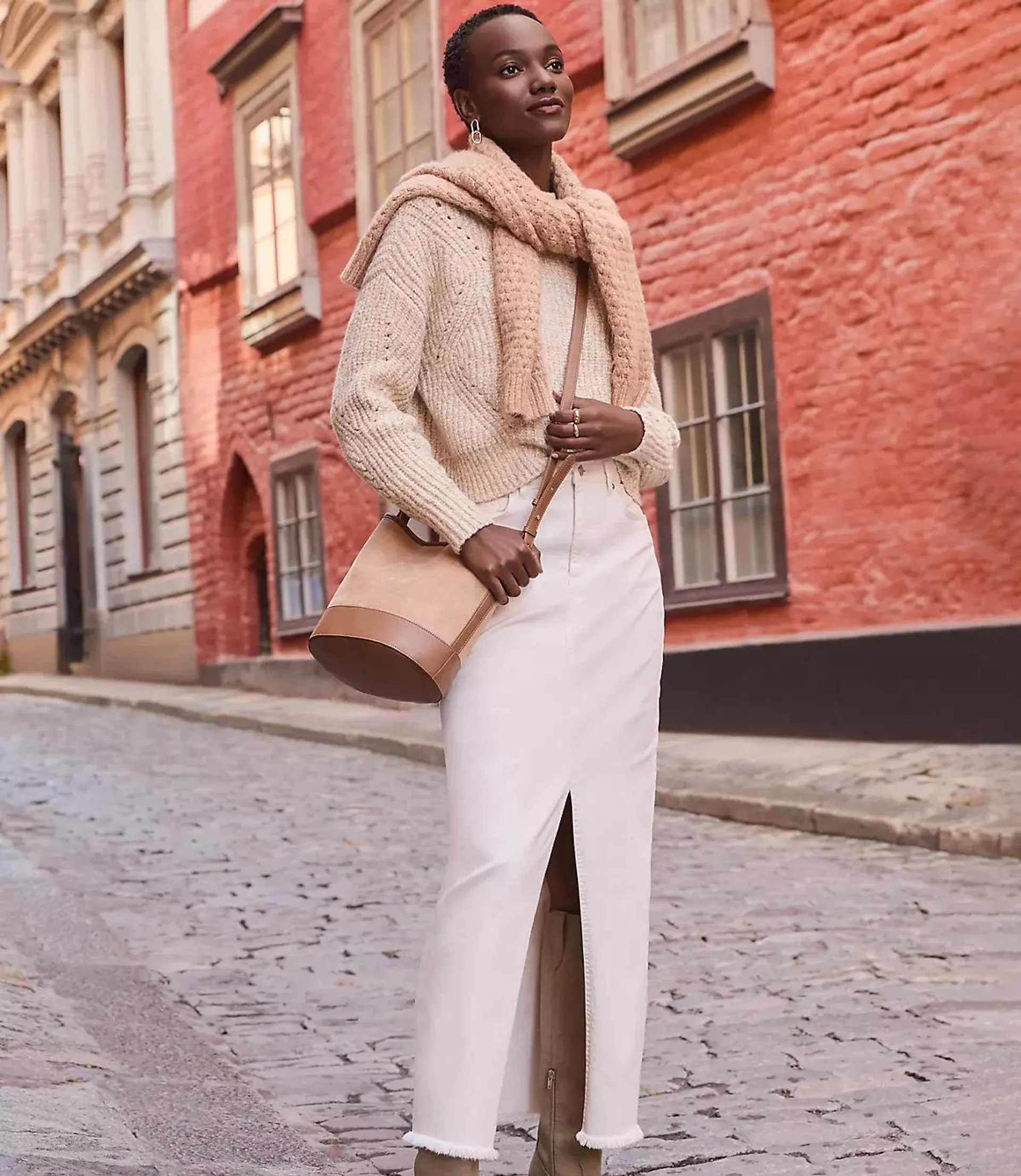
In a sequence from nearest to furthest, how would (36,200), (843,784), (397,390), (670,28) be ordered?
(397,390) → (843,784) → (670,28) → (36,200)

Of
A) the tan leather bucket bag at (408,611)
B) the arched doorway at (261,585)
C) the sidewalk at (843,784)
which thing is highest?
the arched doorway at (261,585)

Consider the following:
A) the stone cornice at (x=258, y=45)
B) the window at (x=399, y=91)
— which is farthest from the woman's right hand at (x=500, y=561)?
the stone cornice at (x=258, y=45)

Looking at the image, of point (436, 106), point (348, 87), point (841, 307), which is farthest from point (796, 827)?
point (348, 87)

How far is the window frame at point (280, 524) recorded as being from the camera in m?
18.3

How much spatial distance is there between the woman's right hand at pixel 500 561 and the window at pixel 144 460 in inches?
801

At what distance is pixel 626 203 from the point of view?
13312mm

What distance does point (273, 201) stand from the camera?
19109mm

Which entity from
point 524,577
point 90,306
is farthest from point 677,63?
point 90,306

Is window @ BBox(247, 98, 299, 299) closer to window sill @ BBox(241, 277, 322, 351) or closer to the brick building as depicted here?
window sill @ BBox(241, 277, 322, 351)

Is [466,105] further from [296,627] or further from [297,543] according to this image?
[297,543]

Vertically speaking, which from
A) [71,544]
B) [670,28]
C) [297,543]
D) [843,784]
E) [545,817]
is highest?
[670,28]

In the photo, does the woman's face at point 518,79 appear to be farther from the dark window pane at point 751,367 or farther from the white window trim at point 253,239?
the white window trim at point 253,239

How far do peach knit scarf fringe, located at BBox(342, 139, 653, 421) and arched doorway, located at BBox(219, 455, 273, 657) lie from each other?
A: 17300mm

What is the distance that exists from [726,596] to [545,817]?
9440mm
